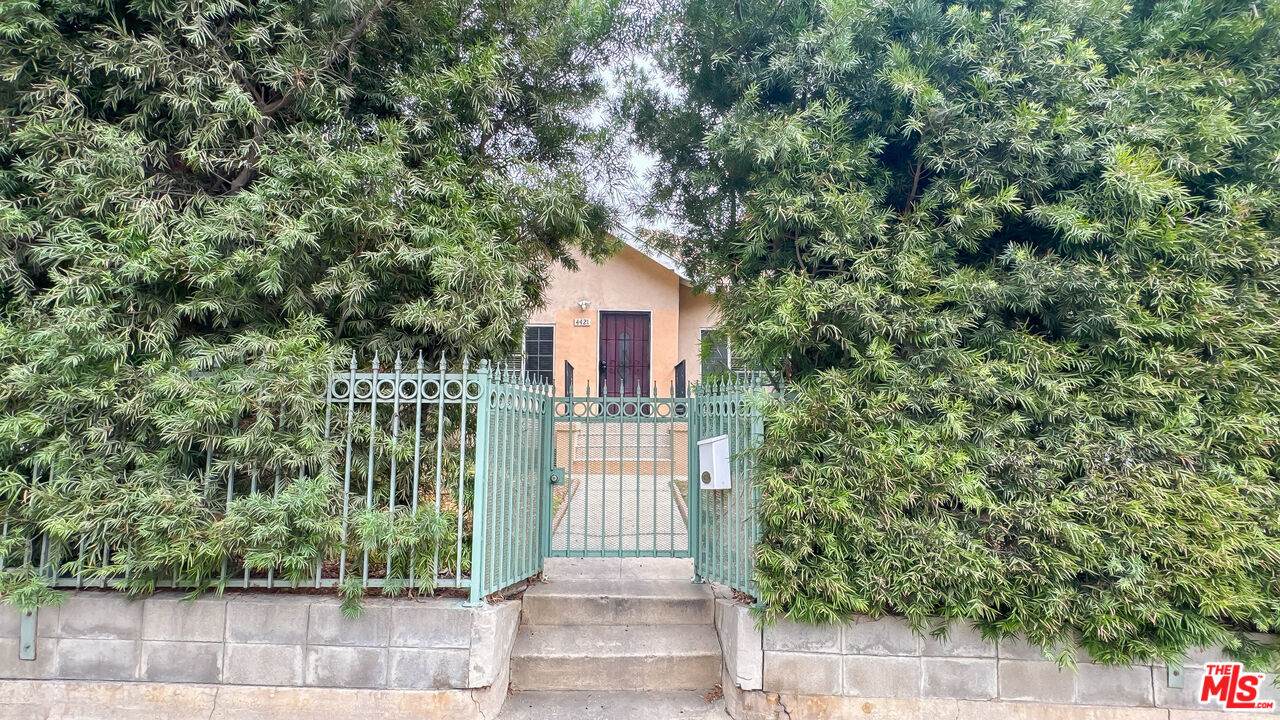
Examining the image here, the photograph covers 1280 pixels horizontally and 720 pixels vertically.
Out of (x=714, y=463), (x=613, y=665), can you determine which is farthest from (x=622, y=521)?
(x=714, y=463)

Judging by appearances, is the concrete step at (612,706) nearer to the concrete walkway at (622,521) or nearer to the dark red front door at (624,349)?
the concrete walkway at (622,521)

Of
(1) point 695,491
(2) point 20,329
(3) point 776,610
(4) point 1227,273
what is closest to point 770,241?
(1) point 695,491

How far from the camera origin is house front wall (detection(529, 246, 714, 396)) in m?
11.1

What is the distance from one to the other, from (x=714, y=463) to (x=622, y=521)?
2422 mm

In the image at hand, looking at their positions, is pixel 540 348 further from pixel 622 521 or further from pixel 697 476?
pixel 697 476

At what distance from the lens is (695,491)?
470cm

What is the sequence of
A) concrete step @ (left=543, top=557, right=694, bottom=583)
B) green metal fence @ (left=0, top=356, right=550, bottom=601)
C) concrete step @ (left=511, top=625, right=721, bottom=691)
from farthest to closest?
concrete step @ (left=543, top=557, right=694, bottom=583), concrete step @ (left=511, top=625, right=721, bottom=691), green metal fence @ (left=0, top=356, right=550, bottom=601)

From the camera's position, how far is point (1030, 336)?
356cm

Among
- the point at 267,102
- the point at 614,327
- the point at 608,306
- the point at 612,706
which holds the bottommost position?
the point at 612,706

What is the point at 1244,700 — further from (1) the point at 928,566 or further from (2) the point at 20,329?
(2) the point at 20,329

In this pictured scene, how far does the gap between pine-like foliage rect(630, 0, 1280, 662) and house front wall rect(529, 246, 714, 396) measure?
7434mm

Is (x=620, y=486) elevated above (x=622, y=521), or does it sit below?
above

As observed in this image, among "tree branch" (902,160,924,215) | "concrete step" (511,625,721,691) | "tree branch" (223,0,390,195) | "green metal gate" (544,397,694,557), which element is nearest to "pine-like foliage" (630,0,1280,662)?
"tree branch" (902,160,924,215)

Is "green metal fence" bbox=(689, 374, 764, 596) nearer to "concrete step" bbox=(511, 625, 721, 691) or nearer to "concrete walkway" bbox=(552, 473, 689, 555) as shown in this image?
"concrete walkway" bbox=(552, 473, 689, 555)
